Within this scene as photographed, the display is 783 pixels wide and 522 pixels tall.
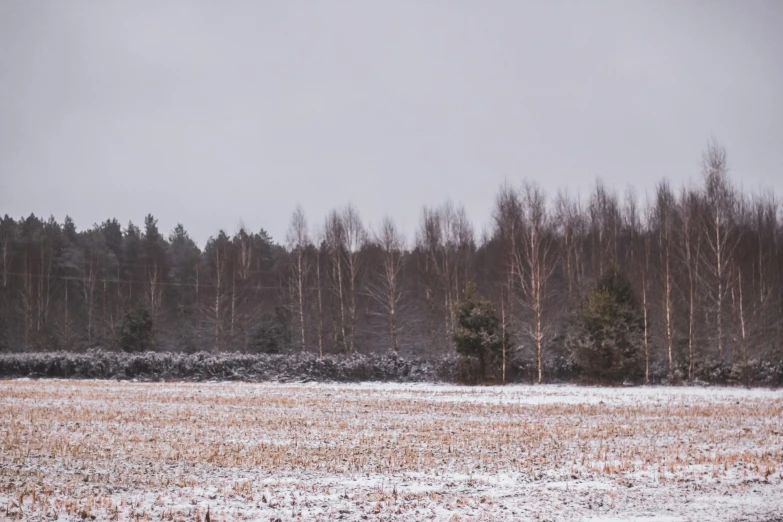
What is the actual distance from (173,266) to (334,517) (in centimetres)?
8921

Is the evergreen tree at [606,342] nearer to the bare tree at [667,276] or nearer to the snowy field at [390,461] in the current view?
the bare tree at [667,276]

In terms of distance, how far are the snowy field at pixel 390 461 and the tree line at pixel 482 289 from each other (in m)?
14.7

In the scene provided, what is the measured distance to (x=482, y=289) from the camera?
60.5 m

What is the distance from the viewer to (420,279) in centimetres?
6381

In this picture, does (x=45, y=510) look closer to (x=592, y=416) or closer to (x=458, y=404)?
(x=592, y=416)

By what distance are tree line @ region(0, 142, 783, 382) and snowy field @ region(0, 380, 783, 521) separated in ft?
48.1

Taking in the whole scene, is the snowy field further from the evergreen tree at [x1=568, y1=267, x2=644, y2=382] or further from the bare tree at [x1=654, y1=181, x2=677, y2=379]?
the bare tree at [x1=654, y1=181, x2=677, y2=379]

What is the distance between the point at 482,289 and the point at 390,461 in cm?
4952

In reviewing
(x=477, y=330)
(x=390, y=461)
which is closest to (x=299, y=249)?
(x=477, y=330)

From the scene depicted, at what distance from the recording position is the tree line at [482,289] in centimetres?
3628

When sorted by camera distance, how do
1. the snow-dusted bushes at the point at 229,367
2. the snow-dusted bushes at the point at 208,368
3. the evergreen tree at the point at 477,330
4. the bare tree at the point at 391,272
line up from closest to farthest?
the evergreen tree at the point at 477,330 → the snow-dusted bushes at the point at 229,367 → the snow-dusted bushes at the point at 208,368 → the bare tree at the point at 391,272

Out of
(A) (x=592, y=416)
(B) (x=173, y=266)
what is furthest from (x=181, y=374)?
(B) (x=173, y=266)

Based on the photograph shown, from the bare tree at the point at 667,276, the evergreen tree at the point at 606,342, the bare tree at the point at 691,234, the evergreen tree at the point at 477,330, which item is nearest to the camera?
the evergreen tree at the point at 606,342

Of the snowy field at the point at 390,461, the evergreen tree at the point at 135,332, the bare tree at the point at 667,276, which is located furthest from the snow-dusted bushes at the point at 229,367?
the snowy field at the point at 390,461
